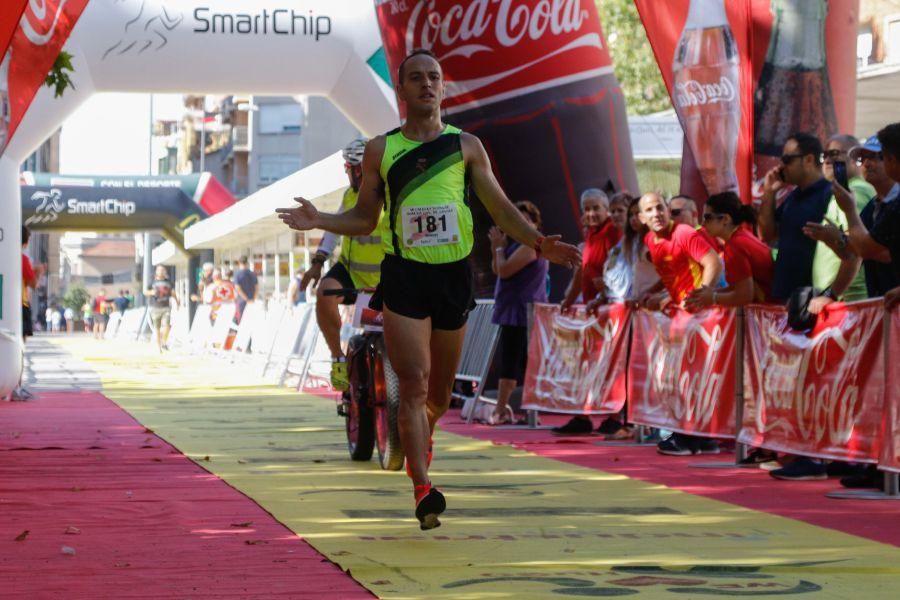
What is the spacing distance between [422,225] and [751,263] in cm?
392

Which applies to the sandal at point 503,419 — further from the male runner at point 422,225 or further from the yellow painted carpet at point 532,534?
the male runner at point 422,225

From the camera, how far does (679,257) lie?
38.1 feet

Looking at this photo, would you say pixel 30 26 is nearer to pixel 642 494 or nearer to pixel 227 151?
pixel 642 494

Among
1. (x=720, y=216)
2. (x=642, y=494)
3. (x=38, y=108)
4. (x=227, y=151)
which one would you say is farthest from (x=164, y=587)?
(x=227, y=151)

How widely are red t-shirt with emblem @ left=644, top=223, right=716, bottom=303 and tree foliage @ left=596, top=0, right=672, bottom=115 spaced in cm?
5353

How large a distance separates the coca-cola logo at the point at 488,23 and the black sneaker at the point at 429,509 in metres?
9.78

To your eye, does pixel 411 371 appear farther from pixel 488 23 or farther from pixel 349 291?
pixel 488 23

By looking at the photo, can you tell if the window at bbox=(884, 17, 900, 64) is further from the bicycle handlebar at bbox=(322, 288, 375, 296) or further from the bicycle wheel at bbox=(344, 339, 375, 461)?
the bicycle handlebar at bbox=(322, 288, 375, 296)

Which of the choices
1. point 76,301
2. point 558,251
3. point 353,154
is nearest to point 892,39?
point 353,154

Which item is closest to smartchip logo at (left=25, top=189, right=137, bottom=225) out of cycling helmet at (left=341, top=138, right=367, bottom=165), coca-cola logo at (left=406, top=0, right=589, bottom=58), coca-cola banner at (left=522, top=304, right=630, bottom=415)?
coca-cola logo at (left=406, top=0, right=589, bottom=58)

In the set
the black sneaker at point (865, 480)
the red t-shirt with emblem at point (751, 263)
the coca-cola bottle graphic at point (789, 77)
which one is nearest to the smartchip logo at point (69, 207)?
the coca-cola bottle graphic at point (789, 77)

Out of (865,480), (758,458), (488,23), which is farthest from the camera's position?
(488,23)

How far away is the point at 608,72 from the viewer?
56.1 ft

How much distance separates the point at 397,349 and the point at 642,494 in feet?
6.71
